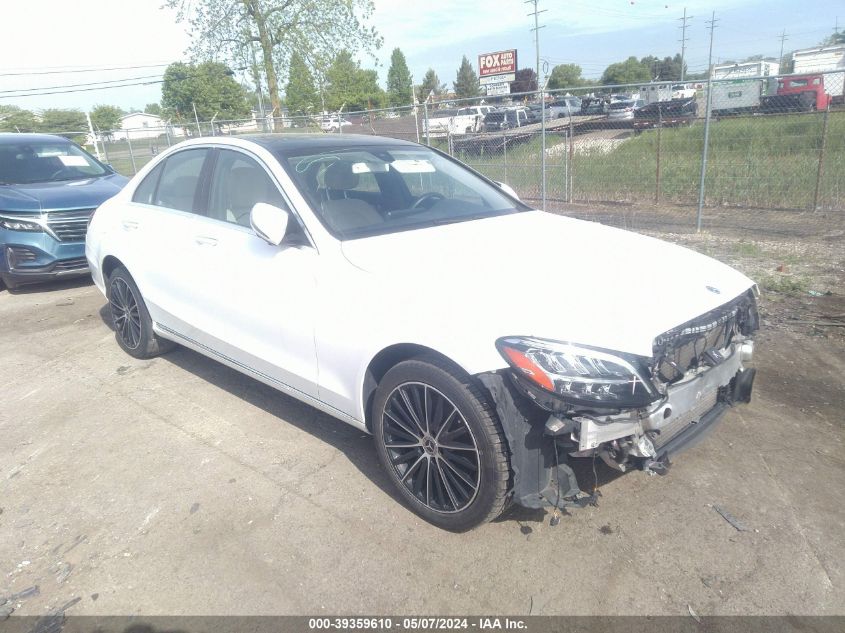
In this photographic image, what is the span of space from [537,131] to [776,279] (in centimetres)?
624

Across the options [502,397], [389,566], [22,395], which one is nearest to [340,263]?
[502,397]

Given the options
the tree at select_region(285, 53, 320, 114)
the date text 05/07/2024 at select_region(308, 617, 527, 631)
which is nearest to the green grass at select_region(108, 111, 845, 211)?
the date text 05/07/2024 at select_region(308, 617, 527, 631)

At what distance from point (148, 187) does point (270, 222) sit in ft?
6.91

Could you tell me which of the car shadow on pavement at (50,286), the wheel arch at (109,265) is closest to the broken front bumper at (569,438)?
the wheel arch at (109,265)

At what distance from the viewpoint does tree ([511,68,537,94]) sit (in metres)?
56.4

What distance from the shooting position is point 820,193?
32.8 ft

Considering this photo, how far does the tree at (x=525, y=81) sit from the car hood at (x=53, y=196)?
51967 mm

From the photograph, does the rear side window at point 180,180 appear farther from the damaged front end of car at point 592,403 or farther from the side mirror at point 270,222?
the damaged front end of car at point 592,403

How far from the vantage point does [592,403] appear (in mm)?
2428

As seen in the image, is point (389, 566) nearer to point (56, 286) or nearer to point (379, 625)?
point (379, 625)

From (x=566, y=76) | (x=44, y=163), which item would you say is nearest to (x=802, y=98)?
(x=44, y=163)

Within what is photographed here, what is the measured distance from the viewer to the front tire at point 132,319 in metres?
4.84

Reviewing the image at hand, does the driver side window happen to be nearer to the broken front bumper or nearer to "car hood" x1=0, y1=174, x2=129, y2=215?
the broken front bumper

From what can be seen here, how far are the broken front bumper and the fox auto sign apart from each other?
5269 centimetres
